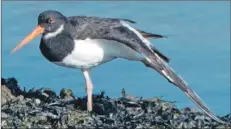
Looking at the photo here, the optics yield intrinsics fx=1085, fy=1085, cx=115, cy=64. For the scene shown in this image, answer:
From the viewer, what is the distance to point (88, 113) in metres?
15.8

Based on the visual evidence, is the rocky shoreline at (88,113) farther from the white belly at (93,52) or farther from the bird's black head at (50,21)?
the bird's black head at (50,21)

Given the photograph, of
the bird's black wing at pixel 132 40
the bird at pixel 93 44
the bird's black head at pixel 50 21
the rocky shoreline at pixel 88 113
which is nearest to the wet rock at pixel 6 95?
the rocky shoreline at pixel 88 113

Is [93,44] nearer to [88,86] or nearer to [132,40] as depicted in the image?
[132,40]

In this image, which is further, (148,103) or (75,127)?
(148,103)

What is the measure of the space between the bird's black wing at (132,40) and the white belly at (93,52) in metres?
0.15

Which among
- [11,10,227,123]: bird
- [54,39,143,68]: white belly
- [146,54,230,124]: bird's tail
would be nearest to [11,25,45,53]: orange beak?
[11,10,227,123]: bird

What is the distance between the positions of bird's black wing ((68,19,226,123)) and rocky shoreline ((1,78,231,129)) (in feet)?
0.98

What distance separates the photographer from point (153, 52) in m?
16.1

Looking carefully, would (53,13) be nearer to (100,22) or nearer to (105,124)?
(100,22)

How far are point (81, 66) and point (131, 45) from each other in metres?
0.91

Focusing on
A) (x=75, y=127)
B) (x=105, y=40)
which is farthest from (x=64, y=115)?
(x=105, y=40)

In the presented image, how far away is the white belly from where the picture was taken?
15805 millimetres

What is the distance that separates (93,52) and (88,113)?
2.94ft

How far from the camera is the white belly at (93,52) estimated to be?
15805mm
